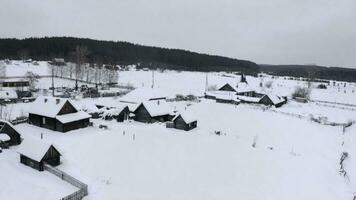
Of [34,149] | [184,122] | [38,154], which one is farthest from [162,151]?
[34,149]

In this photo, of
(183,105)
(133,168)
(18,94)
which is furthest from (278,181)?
(18,94)

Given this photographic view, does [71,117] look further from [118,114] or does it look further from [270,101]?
[270,101]

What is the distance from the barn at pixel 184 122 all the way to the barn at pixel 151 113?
171 inches

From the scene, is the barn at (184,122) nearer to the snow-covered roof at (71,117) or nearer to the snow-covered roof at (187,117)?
the snow-covered roof at (187,117)

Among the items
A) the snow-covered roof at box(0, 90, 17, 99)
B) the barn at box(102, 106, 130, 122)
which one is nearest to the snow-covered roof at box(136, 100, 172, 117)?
the barn at box(102, 106, 130, 122)

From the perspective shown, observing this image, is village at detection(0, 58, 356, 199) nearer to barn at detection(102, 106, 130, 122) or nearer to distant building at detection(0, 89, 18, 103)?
barn at detection(102, 106, 130, 122)

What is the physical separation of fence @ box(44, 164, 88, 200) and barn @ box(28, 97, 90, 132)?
489 inches

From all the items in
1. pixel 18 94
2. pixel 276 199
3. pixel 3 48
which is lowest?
pixel 276 199

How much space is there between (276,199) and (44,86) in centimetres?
6610

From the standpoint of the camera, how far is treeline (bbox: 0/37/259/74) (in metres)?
A: 130

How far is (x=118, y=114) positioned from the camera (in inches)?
1640

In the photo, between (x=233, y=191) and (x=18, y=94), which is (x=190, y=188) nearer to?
(x=233, y=191)

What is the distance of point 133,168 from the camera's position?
990 inches

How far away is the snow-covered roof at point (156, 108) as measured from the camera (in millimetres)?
42188
